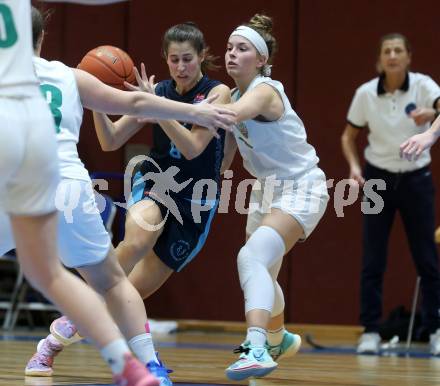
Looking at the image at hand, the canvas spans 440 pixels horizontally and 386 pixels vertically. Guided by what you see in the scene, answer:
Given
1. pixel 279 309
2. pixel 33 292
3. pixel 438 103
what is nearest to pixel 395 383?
pixel 279 309

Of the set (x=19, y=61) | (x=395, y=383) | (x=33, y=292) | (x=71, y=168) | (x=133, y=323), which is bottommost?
(x=33, y=292)

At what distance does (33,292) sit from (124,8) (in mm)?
2796

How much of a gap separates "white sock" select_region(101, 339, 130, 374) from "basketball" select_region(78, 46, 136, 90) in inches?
72.9

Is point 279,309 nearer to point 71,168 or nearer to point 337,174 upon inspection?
point 71,168

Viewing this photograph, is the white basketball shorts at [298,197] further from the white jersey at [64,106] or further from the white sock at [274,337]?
the white jersey at [64,106]

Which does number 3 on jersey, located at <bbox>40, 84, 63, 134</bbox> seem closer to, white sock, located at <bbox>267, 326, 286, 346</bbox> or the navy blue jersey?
the navy blue jersey

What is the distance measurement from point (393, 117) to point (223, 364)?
2472 mm

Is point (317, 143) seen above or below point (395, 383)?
above

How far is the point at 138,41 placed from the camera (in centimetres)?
952

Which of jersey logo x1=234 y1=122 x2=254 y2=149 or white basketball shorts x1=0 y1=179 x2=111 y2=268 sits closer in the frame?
white basketball shorts x1=0 y1=179 x2=111 y2=268

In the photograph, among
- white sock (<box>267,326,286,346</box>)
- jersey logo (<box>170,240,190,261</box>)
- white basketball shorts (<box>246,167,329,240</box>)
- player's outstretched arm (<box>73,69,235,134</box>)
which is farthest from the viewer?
white sock (<box>267,326,286,346</box>)

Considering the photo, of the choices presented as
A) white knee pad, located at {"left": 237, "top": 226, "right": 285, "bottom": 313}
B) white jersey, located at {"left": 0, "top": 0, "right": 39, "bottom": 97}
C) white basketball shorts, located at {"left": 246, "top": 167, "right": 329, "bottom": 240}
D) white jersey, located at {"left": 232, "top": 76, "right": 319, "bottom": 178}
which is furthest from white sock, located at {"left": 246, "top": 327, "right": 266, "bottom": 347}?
white jersey, located at {"left": 0, "top": 0, "right": 39, "bottom": 97}

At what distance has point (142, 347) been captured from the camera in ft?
12.9

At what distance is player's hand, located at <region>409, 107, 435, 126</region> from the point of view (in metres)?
6.58
